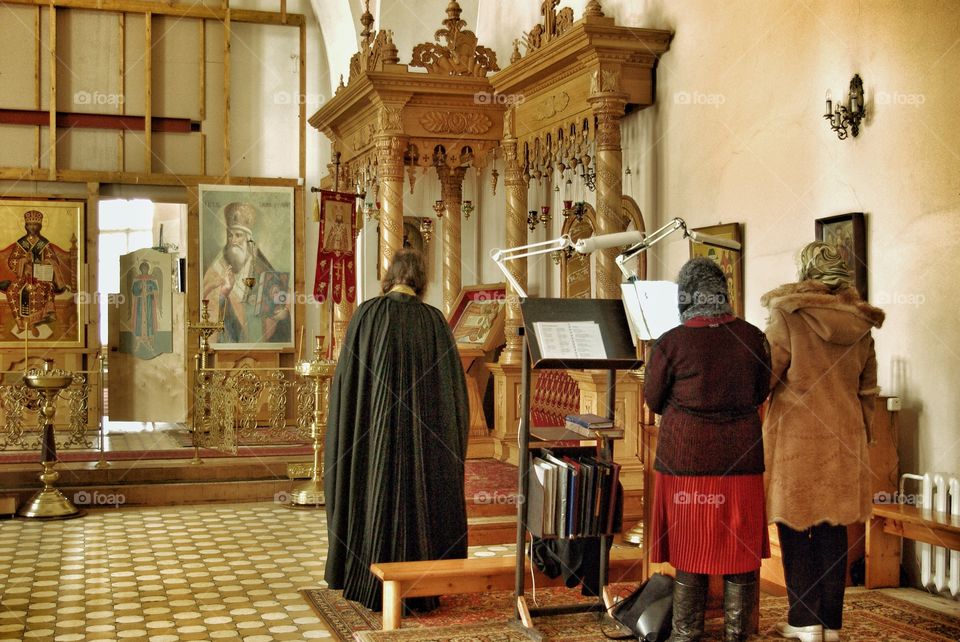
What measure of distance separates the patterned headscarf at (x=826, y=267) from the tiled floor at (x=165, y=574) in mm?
2742

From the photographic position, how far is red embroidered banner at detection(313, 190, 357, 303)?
1029cm

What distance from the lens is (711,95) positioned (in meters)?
7.31

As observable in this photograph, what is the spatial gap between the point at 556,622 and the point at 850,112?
3.13 metres

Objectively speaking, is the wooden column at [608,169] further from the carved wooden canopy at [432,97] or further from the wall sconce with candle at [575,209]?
the carved wooden canopy at [432,97]

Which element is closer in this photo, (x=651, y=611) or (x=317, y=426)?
(x=651, y=611)

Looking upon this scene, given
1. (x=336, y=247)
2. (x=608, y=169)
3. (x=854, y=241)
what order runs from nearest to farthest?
(x=854, y=241), (x=608, y=169), (x=336, y=247)

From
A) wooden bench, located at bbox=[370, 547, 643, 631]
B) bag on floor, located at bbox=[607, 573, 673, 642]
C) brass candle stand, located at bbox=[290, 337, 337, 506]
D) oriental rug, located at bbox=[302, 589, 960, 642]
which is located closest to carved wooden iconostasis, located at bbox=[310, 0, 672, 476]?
brass candle stand, located at bbox=[290, 337, 337, 506]

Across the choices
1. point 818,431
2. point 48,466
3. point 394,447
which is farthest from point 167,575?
point 818,431

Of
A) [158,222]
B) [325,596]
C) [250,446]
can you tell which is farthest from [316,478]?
[158,222]

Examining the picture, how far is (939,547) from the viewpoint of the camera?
5.29 metres

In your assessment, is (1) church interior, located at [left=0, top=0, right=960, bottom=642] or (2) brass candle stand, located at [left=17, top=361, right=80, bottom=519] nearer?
(1) church interior, located at [left=0, top=0, right=960, bottom=642]

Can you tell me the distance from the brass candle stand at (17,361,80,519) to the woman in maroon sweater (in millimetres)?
5793

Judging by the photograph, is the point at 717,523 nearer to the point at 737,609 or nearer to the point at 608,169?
the point at 737,609

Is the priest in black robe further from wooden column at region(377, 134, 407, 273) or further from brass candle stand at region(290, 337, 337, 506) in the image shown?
wooden column at region(377, 134, 407, 273)
